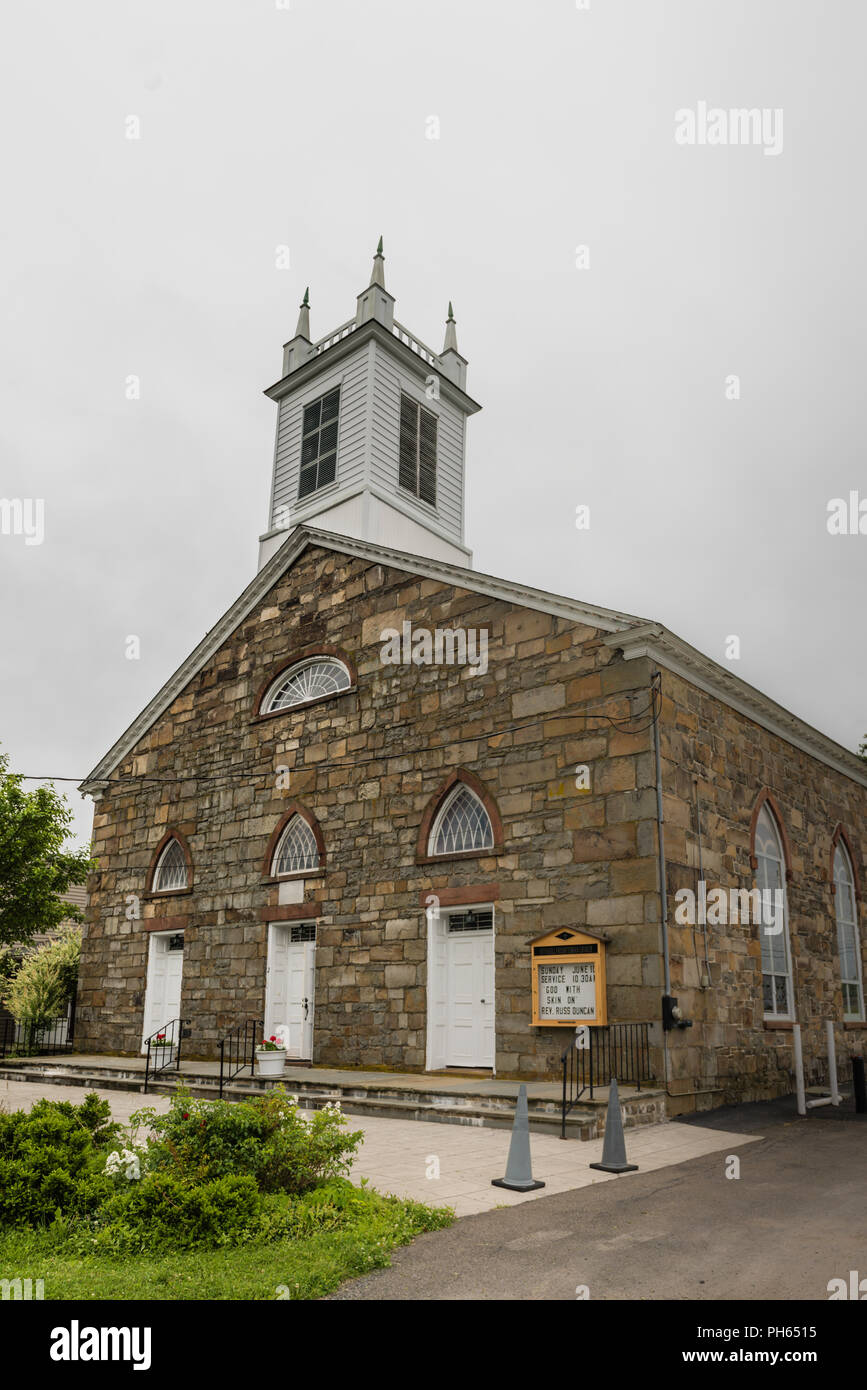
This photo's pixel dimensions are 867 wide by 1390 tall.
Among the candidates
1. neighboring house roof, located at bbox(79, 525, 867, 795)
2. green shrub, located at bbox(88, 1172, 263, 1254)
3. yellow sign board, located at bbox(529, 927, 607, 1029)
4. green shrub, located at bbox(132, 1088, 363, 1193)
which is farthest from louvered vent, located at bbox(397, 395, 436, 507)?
green shrub, located at bbox(88, 1172, 263, 1254)

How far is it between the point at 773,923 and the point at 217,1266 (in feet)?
41.3

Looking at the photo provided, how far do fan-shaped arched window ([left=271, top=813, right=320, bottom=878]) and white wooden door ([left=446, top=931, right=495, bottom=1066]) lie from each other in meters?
3.46

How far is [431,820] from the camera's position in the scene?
15.1 m

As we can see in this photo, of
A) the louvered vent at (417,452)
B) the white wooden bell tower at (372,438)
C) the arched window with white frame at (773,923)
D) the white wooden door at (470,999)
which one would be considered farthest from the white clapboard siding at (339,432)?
the arched window with white frame at (773,923)

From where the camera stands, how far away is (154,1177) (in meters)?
6.28

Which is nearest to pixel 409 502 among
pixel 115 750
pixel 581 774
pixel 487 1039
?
pixel 115 750

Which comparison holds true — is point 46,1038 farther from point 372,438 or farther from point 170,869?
point 372,438

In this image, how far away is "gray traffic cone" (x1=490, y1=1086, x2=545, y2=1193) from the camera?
780 cm

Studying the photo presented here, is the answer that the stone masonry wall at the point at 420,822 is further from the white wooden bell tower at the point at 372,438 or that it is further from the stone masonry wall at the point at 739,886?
the white wooden bell tower at the point at 372,438

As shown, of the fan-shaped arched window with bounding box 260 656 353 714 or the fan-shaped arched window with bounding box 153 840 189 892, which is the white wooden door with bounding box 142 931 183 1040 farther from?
the fan-shaped arched window with bounding box 260 656 353 714

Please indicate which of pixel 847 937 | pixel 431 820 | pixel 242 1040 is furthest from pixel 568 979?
pixel 847 937

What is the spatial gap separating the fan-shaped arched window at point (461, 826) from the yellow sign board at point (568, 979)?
198 cm

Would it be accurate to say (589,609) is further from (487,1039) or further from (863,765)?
(863,765)
